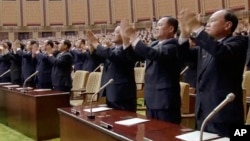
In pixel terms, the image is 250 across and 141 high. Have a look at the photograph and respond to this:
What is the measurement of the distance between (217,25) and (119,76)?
1249 mm

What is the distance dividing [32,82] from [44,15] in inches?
416

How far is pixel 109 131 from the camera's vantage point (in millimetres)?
2186

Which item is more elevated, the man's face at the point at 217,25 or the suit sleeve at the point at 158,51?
the man's face at the point at 217,25

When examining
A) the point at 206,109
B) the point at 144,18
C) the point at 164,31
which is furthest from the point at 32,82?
the point at 144,18

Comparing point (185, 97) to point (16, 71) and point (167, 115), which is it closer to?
point (167, 115)

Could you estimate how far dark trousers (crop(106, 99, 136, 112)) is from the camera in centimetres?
332

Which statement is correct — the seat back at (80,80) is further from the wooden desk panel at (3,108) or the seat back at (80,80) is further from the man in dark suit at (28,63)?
the wooden desk panel at (3,108)

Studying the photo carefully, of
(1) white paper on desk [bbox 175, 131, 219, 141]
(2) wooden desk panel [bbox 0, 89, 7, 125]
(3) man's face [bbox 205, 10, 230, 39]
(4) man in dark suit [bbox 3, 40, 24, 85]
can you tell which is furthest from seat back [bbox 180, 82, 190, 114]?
(4) man in dark suit [bbox 3, 40, 24, 85]

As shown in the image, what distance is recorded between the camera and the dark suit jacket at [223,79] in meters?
2.16

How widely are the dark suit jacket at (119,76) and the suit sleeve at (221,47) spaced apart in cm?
119

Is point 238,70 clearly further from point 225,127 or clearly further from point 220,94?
point 225,127

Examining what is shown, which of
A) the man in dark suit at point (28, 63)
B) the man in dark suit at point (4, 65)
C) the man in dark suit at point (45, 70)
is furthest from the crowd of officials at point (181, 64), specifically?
the man in dark suit at point (4, 65)

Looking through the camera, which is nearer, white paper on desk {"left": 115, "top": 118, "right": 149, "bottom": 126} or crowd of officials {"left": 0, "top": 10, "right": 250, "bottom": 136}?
crowd of officials {"left": 0, "top": 10, "right": 250, "bottom": 136}

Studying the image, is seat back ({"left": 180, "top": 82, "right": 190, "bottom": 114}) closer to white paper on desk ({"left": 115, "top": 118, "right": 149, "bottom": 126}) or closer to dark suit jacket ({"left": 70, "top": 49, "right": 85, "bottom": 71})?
white paper on desk ({"left": 115, "top": 118, "right": 149, "bottom": 126})
